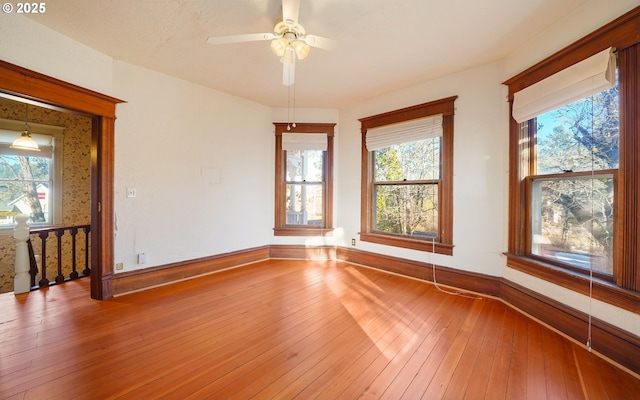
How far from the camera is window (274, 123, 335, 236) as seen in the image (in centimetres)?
436

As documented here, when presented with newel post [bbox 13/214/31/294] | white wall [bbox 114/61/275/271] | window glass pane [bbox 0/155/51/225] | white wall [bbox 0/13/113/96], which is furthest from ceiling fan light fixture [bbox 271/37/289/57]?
window glass pane [bbox 0/155/51/225]

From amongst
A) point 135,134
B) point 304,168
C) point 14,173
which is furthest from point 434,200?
point 14,173

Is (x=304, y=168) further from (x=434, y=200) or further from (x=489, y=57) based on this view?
(x=489, y=57)

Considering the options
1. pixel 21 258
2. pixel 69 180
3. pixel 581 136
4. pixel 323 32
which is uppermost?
pixel 323 32

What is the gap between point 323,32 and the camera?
235cm

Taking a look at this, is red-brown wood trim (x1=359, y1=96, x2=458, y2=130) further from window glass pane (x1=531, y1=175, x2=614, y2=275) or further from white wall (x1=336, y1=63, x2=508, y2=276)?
window glass pane (x1=531, y1=175, x2=614, y2=275)

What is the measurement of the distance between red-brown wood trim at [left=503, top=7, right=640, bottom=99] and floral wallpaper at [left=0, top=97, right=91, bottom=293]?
677cm

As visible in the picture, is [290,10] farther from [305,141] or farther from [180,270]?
[180,270]

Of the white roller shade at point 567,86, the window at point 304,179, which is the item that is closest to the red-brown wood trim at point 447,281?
the window at point 304,179

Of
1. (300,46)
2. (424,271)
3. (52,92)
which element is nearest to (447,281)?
(424,271)

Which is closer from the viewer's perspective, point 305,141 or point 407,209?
point 407,209

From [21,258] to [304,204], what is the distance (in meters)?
3.70

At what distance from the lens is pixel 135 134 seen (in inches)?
118

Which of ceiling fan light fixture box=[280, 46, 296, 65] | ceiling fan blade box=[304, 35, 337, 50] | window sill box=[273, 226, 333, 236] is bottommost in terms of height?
window sill box=[273, 226, 333, 236]
